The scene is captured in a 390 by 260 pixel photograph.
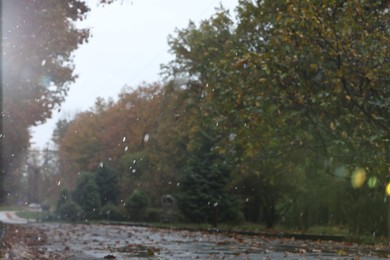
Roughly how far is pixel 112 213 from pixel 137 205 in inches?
196

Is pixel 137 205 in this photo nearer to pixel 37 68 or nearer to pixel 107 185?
pixel 107 185

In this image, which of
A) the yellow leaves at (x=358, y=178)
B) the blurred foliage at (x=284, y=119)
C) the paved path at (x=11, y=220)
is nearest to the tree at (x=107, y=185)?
the paved path at (x=11, y=220)

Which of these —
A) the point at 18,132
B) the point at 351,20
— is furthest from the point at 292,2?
the point at 18,132

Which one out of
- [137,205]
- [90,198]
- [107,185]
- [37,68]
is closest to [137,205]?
[137,205]

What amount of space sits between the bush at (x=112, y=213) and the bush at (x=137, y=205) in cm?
253

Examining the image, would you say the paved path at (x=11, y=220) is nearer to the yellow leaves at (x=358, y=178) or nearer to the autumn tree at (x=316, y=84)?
the yellow leaves at (x=358, y=178)

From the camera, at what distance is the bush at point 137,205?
46719 millimetres

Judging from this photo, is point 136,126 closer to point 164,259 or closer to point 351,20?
point 351,20

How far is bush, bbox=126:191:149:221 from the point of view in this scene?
153 ft

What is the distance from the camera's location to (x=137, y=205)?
47.1 m

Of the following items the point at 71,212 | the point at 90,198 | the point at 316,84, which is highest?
the point at 316,84

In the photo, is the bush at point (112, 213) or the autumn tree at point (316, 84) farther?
the bush at point (112, 213)

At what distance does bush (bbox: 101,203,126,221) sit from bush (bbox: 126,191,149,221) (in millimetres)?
2528

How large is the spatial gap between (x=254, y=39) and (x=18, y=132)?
32.3ft
